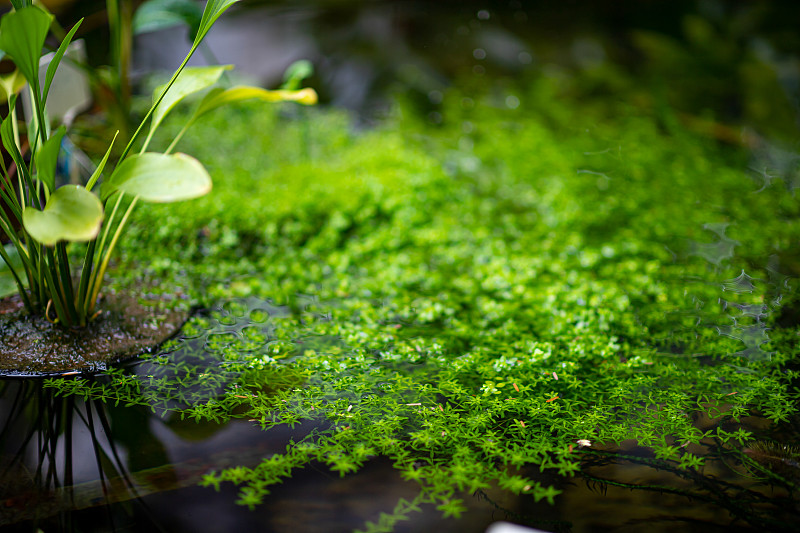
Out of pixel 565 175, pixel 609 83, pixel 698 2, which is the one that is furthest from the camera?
pixel 698 2

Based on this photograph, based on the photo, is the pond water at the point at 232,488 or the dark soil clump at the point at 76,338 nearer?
the pond water at the point at 232,488

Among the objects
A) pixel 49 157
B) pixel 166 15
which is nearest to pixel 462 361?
pixel 49 157

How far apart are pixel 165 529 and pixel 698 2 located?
5.13 meters

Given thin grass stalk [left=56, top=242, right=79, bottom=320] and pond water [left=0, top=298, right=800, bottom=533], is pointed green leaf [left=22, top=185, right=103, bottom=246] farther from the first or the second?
pond water [left=0, top=298, right=800, bottom=533]

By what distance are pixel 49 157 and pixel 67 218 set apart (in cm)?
→ 19

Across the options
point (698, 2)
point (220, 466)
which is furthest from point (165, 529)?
point (698, 2)

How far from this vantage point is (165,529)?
1206 millimetres

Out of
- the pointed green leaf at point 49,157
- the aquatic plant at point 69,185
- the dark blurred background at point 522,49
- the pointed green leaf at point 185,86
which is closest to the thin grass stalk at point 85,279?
the aquatic plant at point 69,185

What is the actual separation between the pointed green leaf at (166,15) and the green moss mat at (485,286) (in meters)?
0.69

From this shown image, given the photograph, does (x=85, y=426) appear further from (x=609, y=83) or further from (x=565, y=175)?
(x=609, y=83)

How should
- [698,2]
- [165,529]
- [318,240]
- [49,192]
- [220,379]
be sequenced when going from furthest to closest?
1. [698,2]
2. [318,240]
3. [220,379]
4. [49,192]
5. [165,529]

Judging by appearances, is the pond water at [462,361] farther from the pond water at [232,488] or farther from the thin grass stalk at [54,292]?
the thin grass stalk at [54,292]

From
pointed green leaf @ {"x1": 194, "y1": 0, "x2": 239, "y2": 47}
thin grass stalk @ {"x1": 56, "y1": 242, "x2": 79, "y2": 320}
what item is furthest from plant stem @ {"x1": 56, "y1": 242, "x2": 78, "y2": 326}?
pointed green leaf @ {"x1": 194, "y1": 0, "x2": 239, "y2": 47}

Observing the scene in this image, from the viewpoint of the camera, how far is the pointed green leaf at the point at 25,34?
1115 mm
